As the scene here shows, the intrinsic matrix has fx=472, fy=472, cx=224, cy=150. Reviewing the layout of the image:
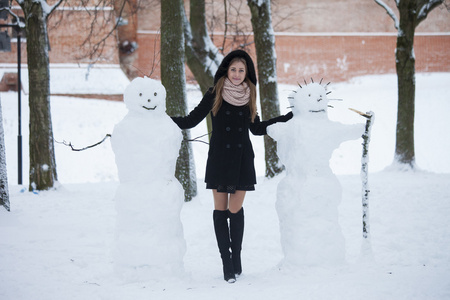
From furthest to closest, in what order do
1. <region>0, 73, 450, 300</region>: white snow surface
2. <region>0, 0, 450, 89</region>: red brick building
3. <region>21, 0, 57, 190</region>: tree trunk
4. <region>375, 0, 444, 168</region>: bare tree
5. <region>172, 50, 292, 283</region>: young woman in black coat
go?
1. <region>0, 0, 450, 89</region>: red brick building
2. <region>375, 0, 444, 168</region>: bare tree
3. <region>21, 0, 57, 190</region>: tree trunk
4. <region>172, 50, 292, 283</region>: young woman in black coat
5. <region>0, 73, 450, 300</region>: white snow surface

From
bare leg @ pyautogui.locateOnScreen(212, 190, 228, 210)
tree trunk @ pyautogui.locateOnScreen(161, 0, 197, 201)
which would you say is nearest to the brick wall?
tree trunk @ pyautogui.locateOnScreen(161, 0, 197, 201)

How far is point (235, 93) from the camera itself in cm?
362

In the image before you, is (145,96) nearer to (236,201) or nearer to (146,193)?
(146,193)

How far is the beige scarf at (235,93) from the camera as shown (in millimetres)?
3625

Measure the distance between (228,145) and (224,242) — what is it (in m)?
0.75

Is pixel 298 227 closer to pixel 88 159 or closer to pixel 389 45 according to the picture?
pixel 88 159

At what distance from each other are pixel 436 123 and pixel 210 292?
1409 cm

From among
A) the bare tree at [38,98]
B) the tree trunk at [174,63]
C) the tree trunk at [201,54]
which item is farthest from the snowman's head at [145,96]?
the tree trunk at [201,54]

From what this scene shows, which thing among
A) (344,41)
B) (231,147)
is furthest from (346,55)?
(231,147)

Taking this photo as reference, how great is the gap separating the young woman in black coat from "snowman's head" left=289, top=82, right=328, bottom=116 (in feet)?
1.19

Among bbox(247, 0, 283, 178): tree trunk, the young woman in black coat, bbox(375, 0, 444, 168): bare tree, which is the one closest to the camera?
the young woman in black coat

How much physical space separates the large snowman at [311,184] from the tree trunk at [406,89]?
17.0ft

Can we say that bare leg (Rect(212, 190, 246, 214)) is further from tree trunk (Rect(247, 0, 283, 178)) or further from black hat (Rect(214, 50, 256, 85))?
tree trunk (Rect(247, 0, 283, 178))

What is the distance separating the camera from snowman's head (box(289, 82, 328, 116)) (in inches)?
146
